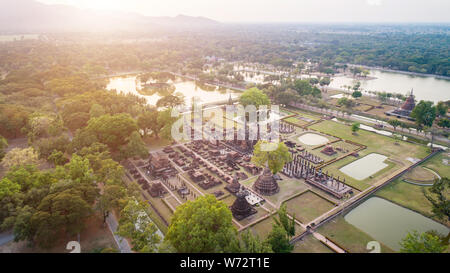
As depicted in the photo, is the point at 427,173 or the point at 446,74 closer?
the point at 427,173

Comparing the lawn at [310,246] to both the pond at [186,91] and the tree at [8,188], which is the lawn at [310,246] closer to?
the tree at [8,188]

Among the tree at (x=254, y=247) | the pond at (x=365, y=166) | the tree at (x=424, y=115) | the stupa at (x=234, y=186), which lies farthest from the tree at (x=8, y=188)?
the tree at (x=424, y=115)

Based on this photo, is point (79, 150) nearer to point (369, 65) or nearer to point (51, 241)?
point (51, 241)

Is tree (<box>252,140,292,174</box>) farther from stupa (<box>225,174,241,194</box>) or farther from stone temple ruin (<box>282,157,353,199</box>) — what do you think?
stone temple ruin (<box>282,157,353,199</box>)

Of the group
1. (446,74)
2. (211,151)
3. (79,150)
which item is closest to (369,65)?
(446,74)

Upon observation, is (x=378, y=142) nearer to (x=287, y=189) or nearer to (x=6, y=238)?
(x=287, y=189)
